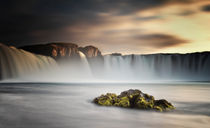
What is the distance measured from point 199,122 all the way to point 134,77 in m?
65.9

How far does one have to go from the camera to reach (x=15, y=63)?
43438 mm

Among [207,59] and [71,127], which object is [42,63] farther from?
[207,59]

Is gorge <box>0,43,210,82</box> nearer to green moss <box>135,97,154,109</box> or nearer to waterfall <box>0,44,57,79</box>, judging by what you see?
waterfall <box>0,44,57,79</box>

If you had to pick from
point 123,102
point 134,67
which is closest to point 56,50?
point 134,67

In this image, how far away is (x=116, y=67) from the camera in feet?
231

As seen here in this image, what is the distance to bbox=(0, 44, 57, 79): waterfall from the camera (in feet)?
135

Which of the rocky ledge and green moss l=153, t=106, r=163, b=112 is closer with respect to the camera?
green moss l=153, t=106, r=163, b=112

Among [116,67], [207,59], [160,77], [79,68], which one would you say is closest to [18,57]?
[79,68]

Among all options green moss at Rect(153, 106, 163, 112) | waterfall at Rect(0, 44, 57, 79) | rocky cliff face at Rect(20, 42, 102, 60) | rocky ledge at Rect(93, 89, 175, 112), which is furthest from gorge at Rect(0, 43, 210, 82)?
green moss at Rect(153, 106, 163, 112)

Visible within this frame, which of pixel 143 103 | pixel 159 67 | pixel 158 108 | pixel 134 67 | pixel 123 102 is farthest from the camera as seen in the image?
pixel 159 67

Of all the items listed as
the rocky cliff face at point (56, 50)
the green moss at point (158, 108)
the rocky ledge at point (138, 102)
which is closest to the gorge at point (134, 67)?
the rocky cliff face at point (56, 50)

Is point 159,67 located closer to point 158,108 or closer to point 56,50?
point 56,50

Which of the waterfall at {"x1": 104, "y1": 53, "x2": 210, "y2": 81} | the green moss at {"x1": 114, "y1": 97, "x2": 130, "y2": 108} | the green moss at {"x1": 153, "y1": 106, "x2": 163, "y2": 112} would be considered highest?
the waterfall at {"x1": 104, "y1": 53, "x2": 210, "y2": 81}

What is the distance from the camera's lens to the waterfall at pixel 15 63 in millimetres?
41031
